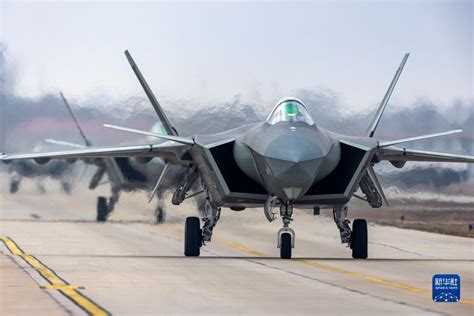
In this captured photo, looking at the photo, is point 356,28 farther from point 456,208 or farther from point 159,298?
point 159,298

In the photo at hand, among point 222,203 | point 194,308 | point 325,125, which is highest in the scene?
point 325,125

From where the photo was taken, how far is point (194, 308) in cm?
1291

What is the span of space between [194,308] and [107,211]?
17251 millimetres

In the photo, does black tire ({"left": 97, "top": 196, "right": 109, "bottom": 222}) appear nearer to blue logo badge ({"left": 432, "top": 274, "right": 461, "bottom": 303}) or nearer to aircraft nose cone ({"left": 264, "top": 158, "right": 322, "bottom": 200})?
aircraft nose cone ({"left": 264, "top": 158, "right": 322, "bottom": 200})

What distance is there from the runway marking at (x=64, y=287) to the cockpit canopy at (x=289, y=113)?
15.5 feet

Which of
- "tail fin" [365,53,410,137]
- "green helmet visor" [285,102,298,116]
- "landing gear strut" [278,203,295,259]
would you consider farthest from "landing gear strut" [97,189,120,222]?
"green helmet visor" [285,102,298,116]

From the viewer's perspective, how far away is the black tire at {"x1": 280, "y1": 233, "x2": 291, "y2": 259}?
2111 centimetres

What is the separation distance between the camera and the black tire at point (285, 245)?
21.1m

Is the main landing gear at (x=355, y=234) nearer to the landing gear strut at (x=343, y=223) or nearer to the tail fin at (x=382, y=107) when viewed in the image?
the landing gear strut at (x=343, y=223)

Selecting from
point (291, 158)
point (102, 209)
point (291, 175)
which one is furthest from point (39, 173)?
point (291, 158)

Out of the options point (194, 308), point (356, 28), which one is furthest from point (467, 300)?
point (356, 28)

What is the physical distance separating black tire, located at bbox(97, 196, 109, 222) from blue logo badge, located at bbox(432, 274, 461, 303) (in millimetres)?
14082

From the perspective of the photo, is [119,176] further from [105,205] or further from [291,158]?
[291,158]

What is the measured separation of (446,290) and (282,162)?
5411 mm
